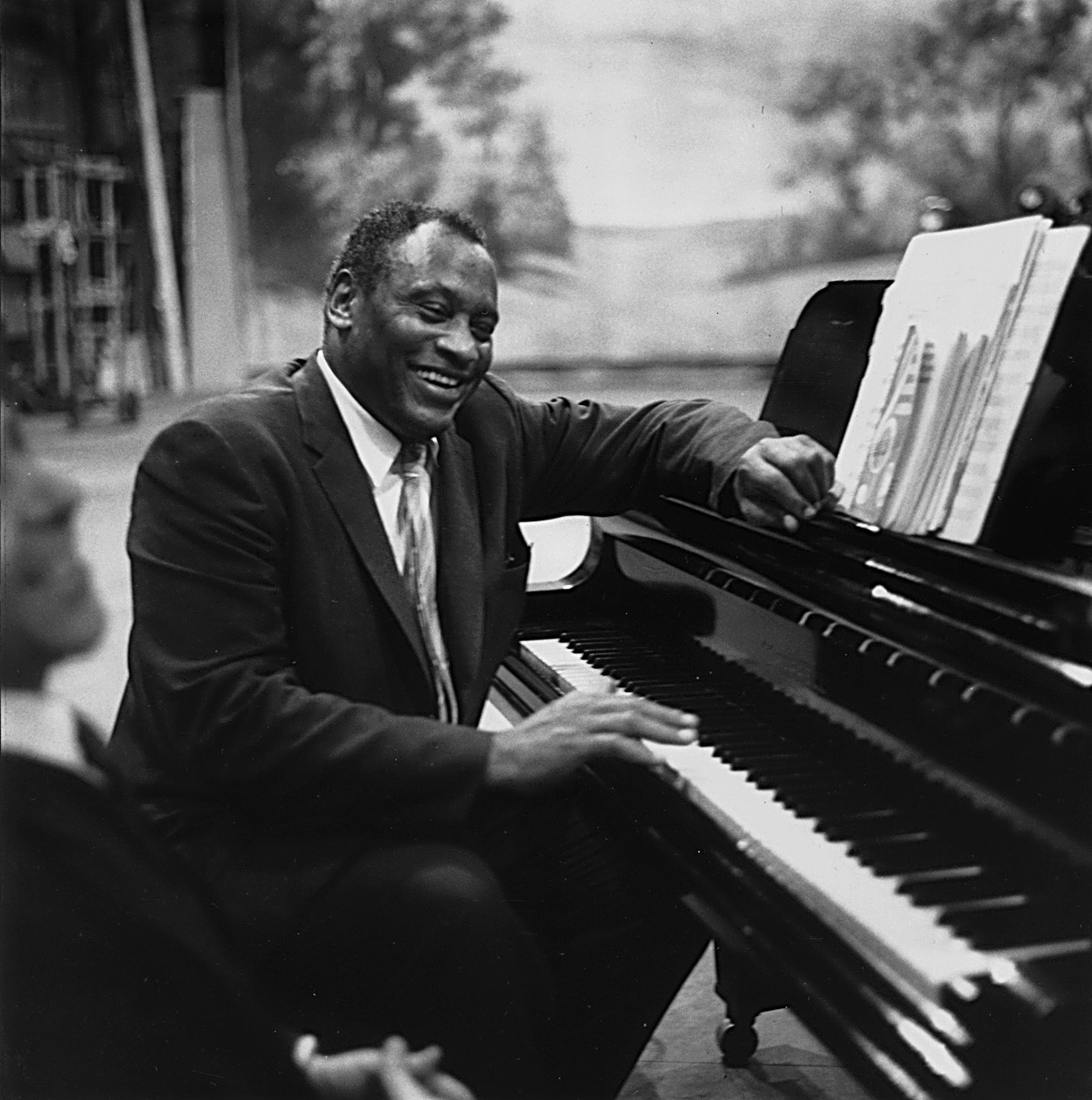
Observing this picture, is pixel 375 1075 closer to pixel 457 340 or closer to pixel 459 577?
pixel 459 577

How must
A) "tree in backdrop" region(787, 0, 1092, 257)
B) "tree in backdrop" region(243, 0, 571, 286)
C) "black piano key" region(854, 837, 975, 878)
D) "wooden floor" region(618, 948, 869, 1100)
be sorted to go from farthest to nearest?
"wooden floor" region(618, 948, 869, 1100) < "tree in backdrop" region(787, 0, 1092, 257) < "tree in backdrop" region(243, 0, 571, 286) < "black piano key" region(854, 837, 975, 878)

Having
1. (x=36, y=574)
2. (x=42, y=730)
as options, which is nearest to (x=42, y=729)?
(x=42, y=730)

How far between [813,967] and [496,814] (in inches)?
22.3

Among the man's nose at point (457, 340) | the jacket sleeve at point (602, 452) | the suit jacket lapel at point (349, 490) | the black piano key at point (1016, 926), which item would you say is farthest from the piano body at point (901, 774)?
the man's nose at point (457, 340)

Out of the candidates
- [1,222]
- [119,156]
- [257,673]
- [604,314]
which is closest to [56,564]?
[257,673]

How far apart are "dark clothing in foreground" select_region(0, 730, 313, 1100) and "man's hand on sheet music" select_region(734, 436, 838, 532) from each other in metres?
0.82

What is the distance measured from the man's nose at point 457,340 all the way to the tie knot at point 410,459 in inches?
5.7

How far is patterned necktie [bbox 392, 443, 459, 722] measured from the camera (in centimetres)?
154

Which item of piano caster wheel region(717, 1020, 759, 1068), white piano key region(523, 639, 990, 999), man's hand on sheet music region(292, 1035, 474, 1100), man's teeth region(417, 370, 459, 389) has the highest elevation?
man's teeth region(417, 370, 459, 389)

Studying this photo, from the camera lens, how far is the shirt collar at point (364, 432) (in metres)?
1.51

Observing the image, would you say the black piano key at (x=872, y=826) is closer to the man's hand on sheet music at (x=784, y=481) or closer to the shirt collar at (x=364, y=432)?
the man's hand on sheet music at (x=784, y=481)

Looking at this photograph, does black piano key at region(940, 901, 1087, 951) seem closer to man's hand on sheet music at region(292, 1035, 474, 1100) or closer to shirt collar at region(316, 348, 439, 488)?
man's hand on sheet music at region(292, 1035, 474, 1100)

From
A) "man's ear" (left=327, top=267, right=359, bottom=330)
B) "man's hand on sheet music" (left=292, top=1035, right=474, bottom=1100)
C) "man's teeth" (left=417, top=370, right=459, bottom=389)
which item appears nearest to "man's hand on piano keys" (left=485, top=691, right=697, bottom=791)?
"man's hand on sheet music" (left=292, top=1035, right=474, bottom=1100)

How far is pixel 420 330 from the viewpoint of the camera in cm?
146
